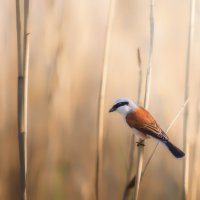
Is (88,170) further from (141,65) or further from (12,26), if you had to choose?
(12,26)

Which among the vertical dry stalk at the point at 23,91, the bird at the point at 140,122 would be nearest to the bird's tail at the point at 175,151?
the bird at the point at 140,122

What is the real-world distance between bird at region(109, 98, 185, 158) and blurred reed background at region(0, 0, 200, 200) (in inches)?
1.7

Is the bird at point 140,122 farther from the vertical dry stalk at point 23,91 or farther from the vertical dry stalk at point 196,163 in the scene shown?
the vertical dry stalk at point 23,91

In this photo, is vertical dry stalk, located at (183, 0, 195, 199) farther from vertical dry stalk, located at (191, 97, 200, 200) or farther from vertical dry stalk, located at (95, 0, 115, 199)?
vertical dry stalk, located at (95, 0, 115, 199)

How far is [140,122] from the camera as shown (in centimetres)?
128

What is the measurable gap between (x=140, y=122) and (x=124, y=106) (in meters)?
0.08

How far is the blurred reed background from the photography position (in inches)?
52.3

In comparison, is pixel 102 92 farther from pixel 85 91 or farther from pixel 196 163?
pixel 196 163

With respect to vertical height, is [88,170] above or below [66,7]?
below

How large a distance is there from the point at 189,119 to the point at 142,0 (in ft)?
1.23

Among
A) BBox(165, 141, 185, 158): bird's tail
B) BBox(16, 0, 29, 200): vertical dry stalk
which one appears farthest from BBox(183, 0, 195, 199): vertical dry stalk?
BBox(16, 0, 29, 200): vertical dry stalk

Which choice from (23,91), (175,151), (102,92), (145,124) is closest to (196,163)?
(175,151)

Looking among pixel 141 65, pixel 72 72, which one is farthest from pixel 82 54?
pixel 141 65

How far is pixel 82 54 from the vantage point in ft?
4.45
